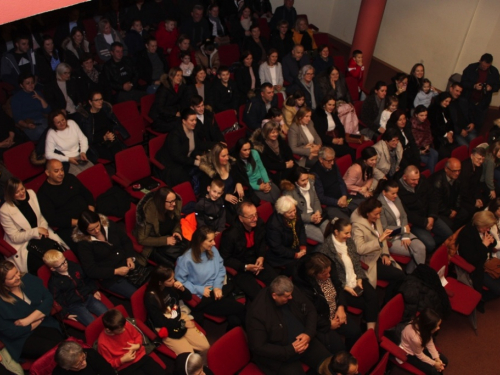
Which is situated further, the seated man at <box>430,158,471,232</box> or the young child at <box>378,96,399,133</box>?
the young child at <box>378,96,399,133</box>

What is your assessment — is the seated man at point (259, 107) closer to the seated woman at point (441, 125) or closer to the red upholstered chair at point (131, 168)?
the red upholstered chair at point (131, 168)

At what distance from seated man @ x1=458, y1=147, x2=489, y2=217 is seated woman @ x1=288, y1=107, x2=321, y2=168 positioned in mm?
1914

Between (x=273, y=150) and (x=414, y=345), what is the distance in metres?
2.94

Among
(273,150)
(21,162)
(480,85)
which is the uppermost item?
(480,85)

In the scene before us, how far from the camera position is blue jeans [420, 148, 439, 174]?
6797 millimetres

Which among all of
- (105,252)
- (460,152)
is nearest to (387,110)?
(460,152)

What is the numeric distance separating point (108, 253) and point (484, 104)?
→ 21.9ft

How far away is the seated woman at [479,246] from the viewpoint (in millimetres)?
4859

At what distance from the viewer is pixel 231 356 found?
11.7 feet

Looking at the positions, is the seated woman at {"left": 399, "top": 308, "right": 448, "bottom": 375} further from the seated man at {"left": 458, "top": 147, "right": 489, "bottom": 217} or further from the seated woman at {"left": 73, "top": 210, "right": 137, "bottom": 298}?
the seated man at {"left": 458, "top": 147, "right": 489, "bottom": 217}

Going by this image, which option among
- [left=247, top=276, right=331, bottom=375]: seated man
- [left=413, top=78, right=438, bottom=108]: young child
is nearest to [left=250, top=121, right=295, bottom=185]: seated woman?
[left=247, top=276, right=331, bottom=375]: seated man

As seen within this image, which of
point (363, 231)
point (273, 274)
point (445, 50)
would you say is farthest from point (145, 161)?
point (445, 50)

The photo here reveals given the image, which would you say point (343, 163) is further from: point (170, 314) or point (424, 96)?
point (170, 314)

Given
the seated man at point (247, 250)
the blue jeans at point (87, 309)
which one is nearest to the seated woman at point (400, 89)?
the seated man at point (247, 250)
